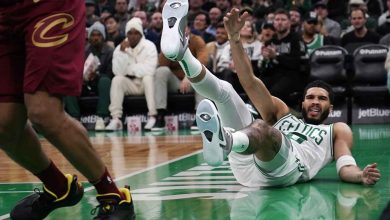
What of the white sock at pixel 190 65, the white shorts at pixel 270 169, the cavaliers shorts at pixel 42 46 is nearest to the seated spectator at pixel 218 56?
the white shorts at pixel 270 169

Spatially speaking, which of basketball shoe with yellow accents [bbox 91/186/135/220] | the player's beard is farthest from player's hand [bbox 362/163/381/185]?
basketball shoe with yellow accents [bbox 91/186/135/220]

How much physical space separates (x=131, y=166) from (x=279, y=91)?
490cm

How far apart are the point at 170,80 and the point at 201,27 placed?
165cm

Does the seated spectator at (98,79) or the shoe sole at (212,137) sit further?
the seated spectator at (98,79)

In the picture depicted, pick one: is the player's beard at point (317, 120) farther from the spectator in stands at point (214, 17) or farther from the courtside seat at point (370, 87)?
the spectator in stands at point (214, 17)

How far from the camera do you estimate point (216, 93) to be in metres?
5.55

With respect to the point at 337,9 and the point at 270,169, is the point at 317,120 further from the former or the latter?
the point at 337,9

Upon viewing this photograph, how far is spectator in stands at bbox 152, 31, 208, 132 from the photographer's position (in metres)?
12.3

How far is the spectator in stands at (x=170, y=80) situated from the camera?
1233cm

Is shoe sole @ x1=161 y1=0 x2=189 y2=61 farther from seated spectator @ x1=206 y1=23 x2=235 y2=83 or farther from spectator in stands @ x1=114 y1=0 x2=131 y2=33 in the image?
spectator in stands @ x1=114 y1=0 x2=131 y2=33

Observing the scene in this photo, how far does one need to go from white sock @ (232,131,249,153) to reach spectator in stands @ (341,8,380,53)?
7.99m

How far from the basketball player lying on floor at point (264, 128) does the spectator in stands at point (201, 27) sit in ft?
25.1

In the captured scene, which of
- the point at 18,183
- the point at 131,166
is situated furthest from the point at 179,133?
the point at 18,183

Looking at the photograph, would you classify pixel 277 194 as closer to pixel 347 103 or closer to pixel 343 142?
pixel 343 142
